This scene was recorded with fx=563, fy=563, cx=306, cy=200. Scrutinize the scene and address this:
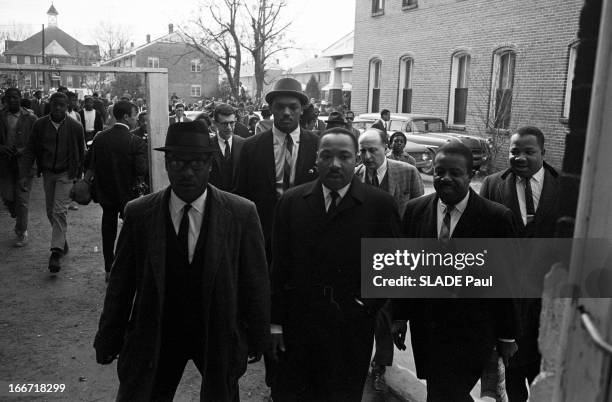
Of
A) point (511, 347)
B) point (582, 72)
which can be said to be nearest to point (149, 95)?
point (511, 347)

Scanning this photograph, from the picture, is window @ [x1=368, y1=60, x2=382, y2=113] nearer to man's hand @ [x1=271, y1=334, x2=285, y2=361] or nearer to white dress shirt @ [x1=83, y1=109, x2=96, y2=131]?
white dress shirt @ [x1=83, y1=109, x2=96, y2=131]

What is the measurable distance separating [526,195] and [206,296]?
2.27 meters

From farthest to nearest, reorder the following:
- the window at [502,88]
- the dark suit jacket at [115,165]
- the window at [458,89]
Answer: the window at [458,89], the window at [502,88], the dark suit jacket at [115,165]

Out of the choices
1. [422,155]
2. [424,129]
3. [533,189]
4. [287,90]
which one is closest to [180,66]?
[424,129]

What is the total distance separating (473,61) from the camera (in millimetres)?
18359

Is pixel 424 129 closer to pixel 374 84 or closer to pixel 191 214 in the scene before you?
pixel 374 84

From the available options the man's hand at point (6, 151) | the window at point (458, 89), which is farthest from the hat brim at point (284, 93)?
the window at point (458, 89)

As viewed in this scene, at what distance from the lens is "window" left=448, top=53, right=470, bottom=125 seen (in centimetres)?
1916

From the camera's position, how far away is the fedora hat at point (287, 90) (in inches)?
178

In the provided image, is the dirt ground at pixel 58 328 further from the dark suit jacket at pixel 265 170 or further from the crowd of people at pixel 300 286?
the dark suit jacket at pixel 265 170

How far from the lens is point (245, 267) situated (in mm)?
3031

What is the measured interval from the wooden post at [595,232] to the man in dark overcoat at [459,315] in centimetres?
189

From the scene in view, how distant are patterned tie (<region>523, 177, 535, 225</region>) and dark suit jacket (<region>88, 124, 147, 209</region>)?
4312 mm

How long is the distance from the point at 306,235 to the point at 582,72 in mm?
2071
